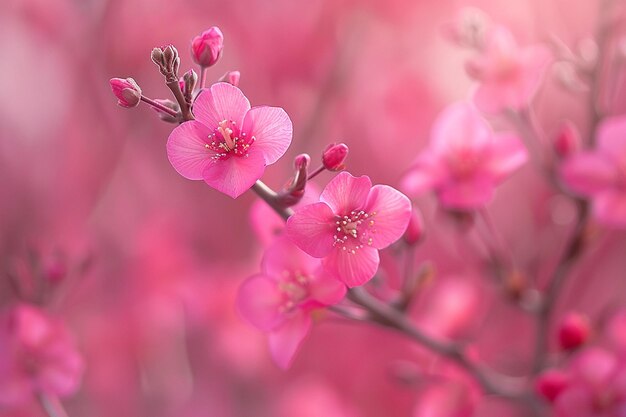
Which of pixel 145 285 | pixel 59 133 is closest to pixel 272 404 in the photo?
pixel 145 285

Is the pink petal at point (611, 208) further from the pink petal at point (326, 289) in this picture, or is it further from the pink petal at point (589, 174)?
the pink petal at point (326, 289)

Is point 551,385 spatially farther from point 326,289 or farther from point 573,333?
point 326,289

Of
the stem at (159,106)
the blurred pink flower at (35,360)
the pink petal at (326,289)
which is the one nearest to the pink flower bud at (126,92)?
the stem at (159,106)

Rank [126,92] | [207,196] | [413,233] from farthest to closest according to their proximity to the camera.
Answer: [207,196] → [413,233] → [126,92]

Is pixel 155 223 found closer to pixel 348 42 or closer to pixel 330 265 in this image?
pixel 348 42

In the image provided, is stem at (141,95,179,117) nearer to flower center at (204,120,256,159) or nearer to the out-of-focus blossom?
flower center at (204,120,256,159)

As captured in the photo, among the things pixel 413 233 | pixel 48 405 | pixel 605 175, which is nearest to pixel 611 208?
pixel 605 175
